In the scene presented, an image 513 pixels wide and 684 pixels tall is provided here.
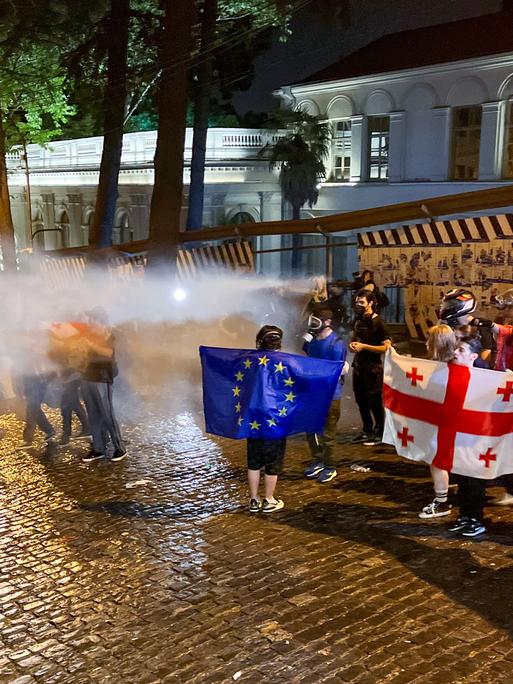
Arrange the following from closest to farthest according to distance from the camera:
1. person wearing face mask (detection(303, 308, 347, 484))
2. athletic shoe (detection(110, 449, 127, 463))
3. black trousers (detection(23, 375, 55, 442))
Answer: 1. person wearing face mask (detection(303, 308, 347, 484))
2. athletic shoe (detection(110, 449, 127, 463))
3. black trousers (detection(23, 375, 55, 442))

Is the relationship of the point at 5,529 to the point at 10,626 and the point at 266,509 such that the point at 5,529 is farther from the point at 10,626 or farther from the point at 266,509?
the point at 266,509

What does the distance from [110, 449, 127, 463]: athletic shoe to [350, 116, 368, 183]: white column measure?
21319 mm

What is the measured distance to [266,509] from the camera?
7.06m

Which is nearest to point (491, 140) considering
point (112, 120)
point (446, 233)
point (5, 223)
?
point (112, 120)

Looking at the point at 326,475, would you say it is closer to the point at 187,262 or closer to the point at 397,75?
the point at 187,262

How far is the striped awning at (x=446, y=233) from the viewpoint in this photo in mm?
10391

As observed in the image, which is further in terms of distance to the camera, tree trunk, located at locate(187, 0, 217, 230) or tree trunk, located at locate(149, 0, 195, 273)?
tree trunk, located at locate(187, 0, 217, 230)

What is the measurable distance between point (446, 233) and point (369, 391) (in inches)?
145

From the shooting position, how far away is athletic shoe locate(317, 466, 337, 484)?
25.8 ft

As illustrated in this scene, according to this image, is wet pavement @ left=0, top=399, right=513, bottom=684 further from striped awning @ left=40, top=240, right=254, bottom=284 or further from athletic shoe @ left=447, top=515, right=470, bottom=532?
striped awning @ left=40, top=240, right=254, bottom=284

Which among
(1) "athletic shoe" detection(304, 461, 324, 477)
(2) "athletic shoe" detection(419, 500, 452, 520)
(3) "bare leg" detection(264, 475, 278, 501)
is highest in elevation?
(3) "bare leg" detection(264, 475, 278, 501)

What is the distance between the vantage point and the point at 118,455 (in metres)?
8.75

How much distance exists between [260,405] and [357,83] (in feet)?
76.1

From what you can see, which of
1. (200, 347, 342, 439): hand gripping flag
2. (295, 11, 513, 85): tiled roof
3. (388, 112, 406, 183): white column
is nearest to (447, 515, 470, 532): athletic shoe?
(200, 347, 342, 439): hand gripping flag
